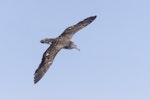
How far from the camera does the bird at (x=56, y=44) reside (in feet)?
167

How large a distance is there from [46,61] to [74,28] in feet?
24.8

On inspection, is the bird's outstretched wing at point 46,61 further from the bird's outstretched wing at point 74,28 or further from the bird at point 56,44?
the bird's outstretched wing at point 74,28

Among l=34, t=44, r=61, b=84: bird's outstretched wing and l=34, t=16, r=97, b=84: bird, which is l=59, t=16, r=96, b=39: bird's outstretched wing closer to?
l=34, t=16, r=97, b=84: bird

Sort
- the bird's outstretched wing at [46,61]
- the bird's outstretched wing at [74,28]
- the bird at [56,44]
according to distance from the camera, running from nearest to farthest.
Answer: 1. the bird's outstretched wing at [46,61]
2. the bird at [56,44]
3. the bird's outstretched wing at [74,28]

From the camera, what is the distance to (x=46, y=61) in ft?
171

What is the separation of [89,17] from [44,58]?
1031 centimetres

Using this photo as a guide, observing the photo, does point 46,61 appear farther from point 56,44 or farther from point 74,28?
point 74,28

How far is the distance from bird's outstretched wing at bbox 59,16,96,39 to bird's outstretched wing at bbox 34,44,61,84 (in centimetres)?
303

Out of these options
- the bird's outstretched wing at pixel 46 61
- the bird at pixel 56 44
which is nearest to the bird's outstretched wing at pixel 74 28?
the bird at pixel 56 44

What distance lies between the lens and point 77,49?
54.4m

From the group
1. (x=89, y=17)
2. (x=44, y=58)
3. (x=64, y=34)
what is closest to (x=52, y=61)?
(x=44, y=58)

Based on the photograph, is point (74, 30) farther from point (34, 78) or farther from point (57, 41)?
point (34, 78)

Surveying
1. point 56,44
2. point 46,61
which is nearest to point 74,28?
point 56,44

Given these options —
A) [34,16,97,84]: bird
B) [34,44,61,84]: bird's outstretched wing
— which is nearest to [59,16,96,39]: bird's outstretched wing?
[34,16,97,84]: bird
